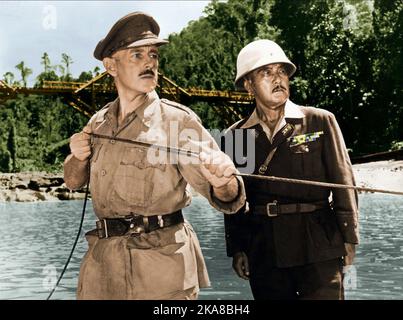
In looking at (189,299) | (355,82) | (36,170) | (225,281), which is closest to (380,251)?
(225,281)

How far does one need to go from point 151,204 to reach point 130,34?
0.86 meters

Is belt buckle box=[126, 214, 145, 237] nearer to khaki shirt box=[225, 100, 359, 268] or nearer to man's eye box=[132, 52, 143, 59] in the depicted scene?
man's eye box=[132, 52, 143, 59]

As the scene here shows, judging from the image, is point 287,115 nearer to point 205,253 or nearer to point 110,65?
point 110,65

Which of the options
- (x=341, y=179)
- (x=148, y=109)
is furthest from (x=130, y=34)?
(x=341, y=179)

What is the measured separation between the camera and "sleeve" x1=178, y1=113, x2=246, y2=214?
329 cm

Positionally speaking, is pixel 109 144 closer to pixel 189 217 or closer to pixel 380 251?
pixel 380 251

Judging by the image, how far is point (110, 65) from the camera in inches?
142

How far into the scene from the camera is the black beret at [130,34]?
11.4 feet

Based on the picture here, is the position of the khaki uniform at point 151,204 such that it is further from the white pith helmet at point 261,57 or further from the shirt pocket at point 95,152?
the white pith helmet at point 261,57

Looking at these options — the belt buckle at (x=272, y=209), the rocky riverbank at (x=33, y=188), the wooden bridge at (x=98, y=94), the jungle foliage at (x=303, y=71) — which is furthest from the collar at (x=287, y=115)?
the rocky riverbank at (x=33, y=188)

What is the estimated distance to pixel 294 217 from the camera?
4.56 m

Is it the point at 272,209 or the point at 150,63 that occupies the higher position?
the point at 150,63

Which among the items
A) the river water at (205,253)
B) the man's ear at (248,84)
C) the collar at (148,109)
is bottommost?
the river water at (205,253)

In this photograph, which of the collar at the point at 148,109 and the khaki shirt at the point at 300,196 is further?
the khaki shirt at the point at 300,196
